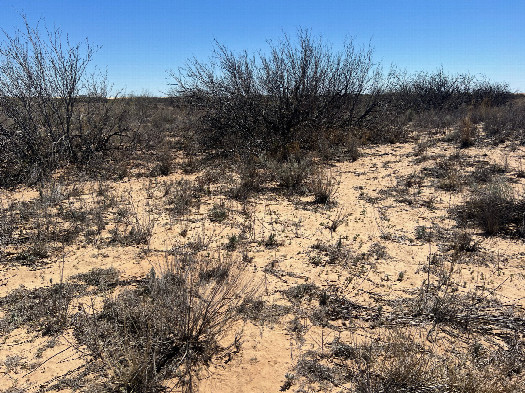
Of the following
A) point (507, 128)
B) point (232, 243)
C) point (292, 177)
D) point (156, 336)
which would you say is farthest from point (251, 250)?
point (507, 128)

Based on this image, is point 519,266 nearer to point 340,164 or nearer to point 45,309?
→ point 45,309

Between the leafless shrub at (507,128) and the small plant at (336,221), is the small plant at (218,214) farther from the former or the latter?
the leafless shrub at (507,128)

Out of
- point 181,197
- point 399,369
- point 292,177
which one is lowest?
point 399,369

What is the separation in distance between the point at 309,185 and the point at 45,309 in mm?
5051

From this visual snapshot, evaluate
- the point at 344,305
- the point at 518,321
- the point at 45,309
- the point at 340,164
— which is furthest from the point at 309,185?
the point at 45,309

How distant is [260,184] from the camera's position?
752cm

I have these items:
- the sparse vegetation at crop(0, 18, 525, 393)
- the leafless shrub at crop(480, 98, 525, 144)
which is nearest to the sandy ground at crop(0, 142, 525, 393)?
the sparse vegetation at crop(0, 18, 525, 393)

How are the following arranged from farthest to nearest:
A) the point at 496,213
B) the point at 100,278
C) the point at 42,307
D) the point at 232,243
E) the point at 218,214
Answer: the point at 218,214 → the point at 496,213 → the point at 232,243 → the point at 100,278 → the point at 42,307

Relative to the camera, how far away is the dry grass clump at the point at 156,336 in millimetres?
2418

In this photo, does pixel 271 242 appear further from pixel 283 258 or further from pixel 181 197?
pixel 181 197

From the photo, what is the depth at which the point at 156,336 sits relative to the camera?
2777 mm

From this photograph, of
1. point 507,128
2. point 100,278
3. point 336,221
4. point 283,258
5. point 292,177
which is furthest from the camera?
point 507,128

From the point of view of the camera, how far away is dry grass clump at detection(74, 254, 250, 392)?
242 cm

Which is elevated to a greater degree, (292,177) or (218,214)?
(292,177)
